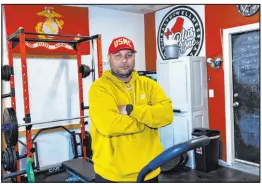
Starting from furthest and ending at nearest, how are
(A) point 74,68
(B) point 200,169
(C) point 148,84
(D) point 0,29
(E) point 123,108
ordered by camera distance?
(A) point 74,68
(B) point 200,169
(D) point 0,29
(C) point 148,84
(E) point 123,108

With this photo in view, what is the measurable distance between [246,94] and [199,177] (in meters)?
1.29

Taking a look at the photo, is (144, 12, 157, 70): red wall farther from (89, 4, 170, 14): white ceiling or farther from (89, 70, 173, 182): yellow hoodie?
(89, 70, 173, 182): yellow hoodie

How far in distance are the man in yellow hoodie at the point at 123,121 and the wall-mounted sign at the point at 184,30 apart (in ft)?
9.27

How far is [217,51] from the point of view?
158 inches

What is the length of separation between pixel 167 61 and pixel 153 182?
2904mm

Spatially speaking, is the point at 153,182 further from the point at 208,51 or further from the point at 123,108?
the point at 208,51

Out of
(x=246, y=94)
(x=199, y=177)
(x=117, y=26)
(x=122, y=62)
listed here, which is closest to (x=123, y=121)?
(x=122, y=62)

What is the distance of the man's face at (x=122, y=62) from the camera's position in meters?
1.57

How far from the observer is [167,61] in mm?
4246

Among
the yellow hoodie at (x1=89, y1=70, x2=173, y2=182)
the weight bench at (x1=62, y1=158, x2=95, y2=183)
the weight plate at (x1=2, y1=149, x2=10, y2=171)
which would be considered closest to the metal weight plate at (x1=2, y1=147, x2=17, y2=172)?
the weight plate at (x1=2, y1=149, x2=10, y2=171)

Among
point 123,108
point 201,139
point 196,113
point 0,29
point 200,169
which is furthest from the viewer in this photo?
point 196,113

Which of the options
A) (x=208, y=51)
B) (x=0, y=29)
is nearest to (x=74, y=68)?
(x=0, y=29)

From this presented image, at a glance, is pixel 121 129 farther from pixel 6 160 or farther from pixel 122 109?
pixel 6 160

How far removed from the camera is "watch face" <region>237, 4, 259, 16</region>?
11.4 feet
